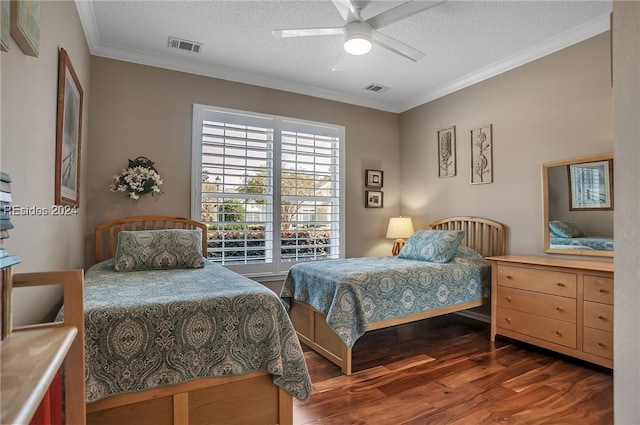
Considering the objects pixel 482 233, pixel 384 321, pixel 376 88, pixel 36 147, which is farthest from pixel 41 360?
pixel 376 88

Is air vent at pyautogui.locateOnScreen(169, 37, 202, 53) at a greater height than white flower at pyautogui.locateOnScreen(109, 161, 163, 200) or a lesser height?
greater

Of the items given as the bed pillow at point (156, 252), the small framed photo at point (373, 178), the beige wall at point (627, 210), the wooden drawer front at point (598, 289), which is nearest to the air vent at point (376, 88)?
the small framed photo at point (373, 178)

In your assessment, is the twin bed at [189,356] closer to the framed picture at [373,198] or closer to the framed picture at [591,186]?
the framed picture at [591,186]

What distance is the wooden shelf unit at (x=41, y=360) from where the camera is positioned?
51 cm

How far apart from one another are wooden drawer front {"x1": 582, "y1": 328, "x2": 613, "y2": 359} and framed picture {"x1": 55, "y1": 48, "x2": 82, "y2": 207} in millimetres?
3695

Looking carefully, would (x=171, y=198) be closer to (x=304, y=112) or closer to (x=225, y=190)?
(x=225, y=190)

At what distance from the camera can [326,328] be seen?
2.76 metres

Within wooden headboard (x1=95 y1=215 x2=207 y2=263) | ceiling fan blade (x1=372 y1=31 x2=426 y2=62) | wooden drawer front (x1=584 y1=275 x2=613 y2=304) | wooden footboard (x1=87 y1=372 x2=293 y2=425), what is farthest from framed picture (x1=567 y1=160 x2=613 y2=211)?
wooden headboard (x1=95 y1=215 x2=207 y2=263)

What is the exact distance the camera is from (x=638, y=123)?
76 cm

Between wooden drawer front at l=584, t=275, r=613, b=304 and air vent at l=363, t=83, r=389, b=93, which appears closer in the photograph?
wooden drawer front at l=584, t=275, r=613, b=304

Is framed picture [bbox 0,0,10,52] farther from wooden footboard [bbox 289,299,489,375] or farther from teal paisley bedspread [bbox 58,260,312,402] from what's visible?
wooden footboard [bbox 289,299,489,375]

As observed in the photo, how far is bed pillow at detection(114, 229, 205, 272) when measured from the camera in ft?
8.55

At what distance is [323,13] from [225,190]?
1985mm

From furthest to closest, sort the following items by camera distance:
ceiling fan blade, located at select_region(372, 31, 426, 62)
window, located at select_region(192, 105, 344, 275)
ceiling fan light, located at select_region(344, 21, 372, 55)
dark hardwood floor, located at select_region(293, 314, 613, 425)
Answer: window, located at select_region(192, 105, 344, 275) < ceiling fan blade, located at select_region(372, 31, 426, 62) < ceiling fan light, located at select_region(344, 21, 372, 55) < dark hardwood floor, located at select_region(293, 314, 613, 425)
